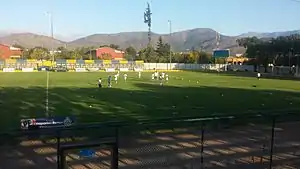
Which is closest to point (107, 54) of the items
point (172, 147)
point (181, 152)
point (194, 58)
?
point (194, 58)

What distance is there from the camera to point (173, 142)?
1334cm

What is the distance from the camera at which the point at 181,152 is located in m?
11.9

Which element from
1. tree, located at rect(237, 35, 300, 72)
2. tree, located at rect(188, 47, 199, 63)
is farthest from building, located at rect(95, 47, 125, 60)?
tree, located at rect(237, 35, 300, 72)

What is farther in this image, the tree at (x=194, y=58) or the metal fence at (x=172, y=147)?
the tree at (x=194, y=58)

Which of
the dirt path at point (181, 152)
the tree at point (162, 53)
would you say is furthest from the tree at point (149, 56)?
the dirt path at point (181, 152)

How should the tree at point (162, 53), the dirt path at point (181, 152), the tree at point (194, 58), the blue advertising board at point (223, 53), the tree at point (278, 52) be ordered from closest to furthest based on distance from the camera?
the dirt path at point (181, 152), the tree at point (278, 52), the blue advertising board at point (223, 53), the tree at point (194, 58), the tree at point (162, 53)

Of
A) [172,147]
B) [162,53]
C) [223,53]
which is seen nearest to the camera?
[172,147]

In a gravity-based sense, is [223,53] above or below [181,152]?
above

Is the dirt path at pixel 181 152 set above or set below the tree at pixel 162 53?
below

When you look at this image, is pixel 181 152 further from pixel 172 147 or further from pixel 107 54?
pixel 107 54

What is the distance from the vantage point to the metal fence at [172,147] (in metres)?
9.28

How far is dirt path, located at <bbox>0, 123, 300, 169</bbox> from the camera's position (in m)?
10.3

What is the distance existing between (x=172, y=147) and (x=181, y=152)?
2.37ft

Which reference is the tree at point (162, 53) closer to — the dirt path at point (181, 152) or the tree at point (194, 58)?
the tree at point (194, 58)
